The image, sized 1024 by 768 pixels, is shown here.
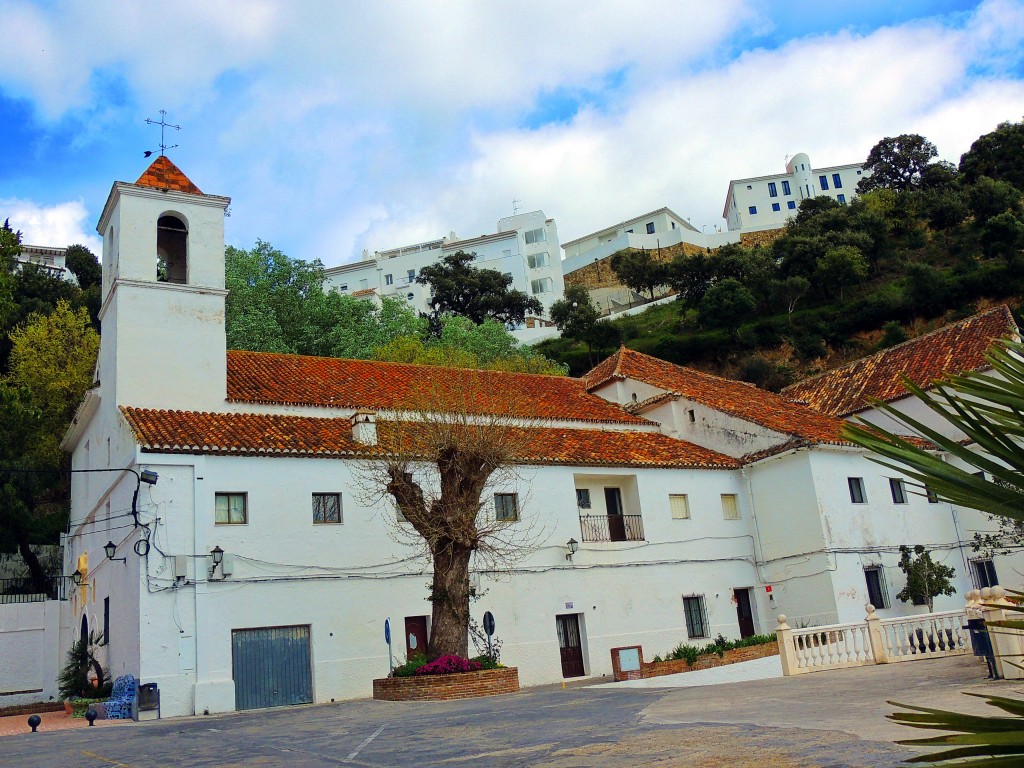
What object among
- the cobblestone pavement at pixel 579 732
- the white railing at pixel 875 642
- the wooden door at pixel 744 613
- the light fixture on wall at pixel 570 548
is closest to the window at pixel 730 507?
the wooden door at pixel 744 613

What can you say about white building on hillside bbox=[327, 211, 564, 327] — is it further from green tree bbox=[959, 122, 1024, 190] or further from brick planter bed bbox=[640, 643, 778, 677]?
brick planter bed bbox=[640, 643, 778, 677]

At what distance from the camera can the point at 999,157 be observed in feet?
223

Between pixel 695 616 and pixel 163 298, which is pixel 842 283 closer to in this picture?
pixel 695 616

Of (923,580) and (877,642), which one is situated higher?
(923,580)

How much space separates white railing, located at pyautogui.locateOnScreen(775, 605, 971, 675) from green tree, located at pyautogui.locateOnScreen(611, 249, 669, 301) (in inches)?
2104

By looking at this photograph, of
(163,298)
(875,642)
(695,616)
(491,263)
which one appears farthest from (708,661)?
(491,263)

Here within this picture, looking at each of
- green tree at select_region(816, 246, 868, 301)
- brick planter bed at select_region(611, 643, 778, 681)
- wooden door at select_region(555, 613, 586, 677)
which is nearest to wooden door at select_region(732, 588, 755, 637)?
brick planter bed at select_region(611, 643, 778, 681)

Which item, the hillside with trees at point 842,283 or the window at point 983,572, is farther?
the hillside with trees at point 842,283

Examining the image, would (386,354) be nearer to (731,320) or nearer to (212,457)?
(212,457)

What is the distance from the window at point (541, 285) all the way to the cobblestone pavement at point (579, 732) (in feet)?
209

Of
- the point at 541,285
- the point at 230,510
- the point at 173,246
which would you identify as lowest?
the point at 230,510

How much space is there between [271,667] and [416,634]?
366 centimetres

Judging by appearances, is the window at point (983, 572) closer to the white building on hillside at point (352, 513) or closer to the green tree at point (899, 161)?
the white building on hillside at point (352, 513)

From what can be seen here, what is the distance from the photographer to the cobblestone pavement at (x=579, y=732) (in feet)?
26.6
